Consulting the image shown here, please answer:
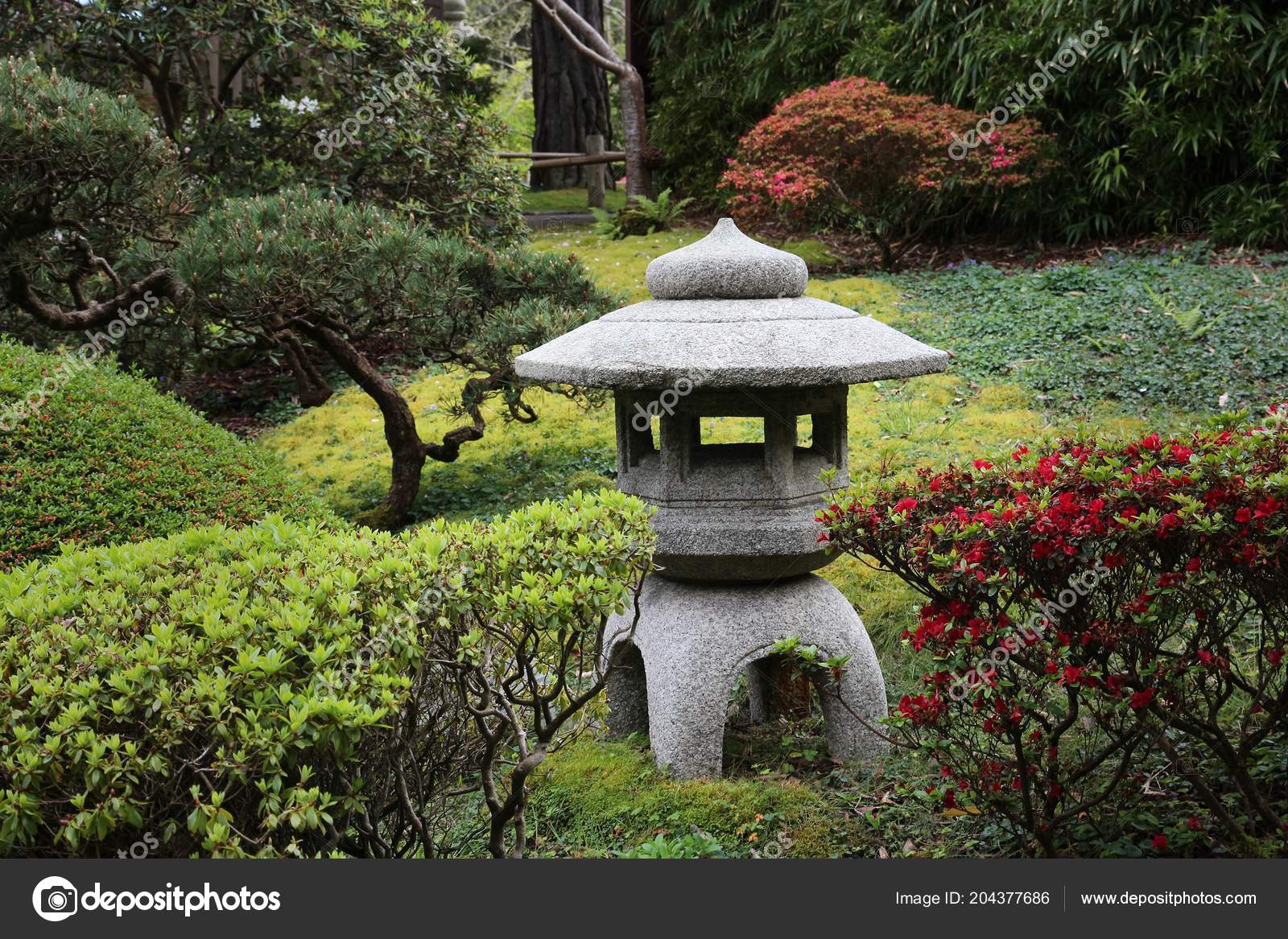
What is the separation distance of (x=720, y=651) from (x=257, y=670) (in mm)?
1966

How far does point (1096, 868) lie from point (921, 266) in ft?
31.0

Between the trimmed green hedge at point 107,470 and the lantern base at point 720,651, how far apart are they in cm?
170

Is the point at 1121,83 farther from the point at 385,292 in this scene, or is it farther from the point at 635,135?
the point at 385,292

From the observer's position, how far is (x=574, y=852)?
3.65m

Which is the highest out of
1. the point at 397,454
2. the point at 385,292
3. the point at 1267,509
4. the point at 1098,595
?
the point at 385,292

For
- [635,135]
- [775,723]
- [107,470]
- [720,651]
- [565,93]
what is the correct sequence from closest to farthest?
[720,651] → [107,470] → [775,723] → [635,135] → [565,93]

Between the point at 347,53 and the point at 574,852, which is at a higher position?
the point at 347,53

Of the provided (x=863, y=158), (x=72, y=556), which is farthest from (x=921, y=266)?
(x=72, y=556)

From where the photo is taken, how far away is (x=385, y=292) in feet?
20.7

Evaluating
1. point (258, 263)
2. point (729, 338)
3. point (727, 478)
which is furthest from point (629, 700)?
point (258, 263)

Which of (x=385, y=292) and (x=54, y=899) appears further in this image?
(x=385, y=292)

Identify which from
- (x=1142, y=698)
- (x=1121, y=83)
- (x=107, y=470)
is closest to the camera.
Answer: (x=1142, y=698)

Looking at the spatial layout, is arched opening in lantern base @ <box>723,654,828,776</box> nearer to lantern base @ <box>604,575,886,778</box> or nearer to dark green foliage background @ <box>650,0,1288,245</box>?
lantern base @ <box>604,575,886,778</box>

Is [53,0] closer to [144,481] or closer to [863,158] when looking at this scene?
[144,481]
